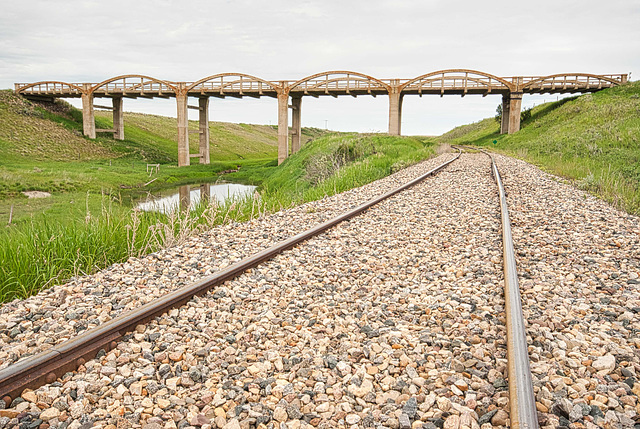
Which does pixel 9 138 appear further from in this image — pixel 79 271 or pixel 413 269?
pixel 413 269

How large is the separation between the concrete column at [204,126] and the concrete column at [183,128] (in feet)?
5.41

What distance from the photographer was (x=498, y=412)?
104 inches

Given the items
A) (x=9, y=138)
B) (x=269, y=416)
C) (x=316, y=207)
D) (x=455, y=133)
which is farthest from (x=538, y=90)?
(x=9, y=138)

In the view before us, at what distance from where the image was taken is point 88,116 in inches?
1970

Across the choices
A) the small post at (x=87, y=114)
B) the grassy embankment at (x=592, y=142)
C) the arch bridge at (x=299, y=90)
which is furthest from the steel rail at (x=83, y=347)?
the small post at (x=87, y=114)

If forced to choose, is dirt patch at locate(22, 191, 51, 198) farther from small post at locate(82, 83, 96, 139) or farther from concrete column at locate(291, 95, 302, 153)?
small post at locate(82, 83, 96, 139)

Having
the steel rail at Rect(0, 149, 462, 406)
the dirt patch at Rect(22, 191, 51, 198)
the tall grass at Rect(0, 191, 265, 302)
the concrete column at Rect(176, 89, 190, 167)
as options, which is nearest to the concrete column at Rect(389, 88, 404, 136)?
the concrete column at Rect(176, 89, 190, 167)

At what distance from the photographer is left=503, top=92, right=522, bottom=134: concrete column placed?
44969 millimetres

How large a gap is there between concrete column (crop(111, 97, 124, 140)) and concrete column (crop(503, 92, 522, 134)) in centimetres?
4398

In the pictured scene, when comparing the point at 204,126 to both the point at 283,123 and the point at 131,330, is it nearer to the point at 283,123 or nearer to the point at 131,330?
the point at 283,123

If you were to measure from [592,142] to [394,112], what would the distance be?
18.5m

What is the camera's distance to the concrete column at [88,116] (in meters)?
49.5

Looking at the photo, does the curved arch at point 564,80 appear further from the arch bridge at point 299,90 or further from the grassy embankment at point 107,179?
the grassy embankment at point 107,179

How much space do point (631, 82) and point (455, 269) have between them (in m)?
55.2
